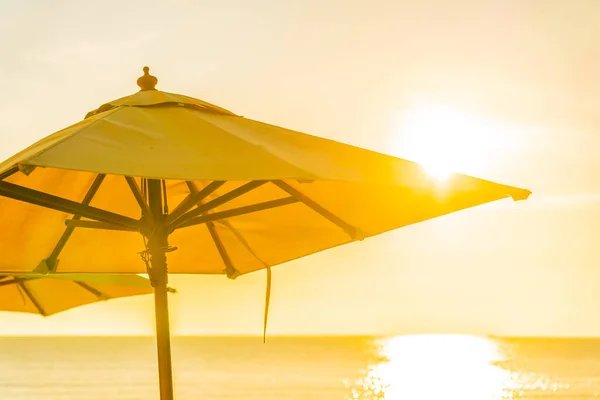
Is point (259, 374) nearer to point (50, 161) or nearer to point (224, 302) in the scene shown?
point (224, 302)

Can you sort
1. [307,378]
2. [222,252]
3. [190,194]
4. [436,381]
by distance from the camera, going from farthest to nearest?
[307,378]
[436,381]
[222,252]
[190,194]

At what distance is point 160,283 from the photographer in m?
3.78

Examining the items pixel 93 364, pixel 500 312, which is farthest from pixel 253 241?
pixel 500 312

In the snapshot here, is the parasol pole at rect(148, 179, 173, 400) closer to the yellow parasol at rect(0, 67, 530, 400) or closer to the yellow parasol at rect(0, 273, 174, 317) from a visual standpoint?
the yellow parasol at rect(0, 67, 530, 400)

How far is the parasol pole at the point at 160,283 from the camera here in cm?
374

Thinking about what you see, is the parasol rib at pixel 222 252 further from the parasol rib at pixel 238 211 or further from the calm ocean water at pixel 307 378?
the calm ocean water at pixel 307 378

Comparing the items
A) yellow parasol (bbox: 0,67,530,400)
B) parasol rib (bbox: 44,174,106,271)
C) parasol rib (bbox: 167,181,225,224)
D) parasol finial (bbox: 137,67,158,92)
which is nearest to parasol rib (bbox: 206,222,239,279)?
Answer: yellow parasol (bbox: 0,67,530,400)

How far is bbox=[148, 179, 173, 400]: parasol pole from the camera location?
374 cm

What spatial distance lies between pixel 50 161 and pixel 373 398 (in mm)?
58149

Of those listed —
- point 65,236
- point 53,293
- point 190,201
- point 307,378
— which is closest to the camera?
point 190,201

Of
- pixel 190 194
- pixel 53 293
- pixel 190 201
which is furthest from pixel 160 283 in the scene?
pixel 53 293

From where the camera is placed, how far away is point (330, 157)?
3.12m

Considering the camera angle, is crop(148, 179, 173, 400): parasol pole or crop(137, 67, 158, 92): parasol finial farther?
crop(137, 67, 158, 92): parasol finial

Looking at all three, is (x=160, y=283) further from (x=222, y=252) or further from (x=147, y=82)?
(x=222, y=252)
